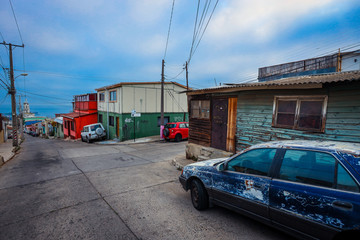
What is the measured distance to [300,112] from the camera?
18.1ft

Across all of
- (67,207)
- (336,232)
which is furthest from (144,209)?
(336,232)

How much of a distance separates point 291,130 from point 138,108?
15295 millimetres

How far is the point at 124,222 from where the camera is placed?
3787 mm

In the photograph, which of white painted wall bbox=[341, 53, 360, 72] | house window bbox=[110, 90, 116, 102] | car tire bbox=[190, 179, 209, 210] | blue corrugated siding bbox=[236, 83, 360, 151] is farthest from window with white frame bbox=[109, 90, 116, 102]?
white painted wall bbox=[341, 53, 360, 72]

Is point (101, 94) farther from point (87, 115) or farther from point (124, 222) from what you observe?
point (124, 222)

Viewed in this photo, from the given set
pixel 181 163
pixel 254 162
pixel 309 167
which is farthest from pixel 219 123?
pixel 309 167

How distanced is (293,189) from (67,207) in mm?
4791

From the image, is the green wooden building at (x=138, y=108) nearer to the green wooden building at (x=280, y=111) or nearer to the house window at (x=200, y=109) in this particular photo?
the house window at (x=200, y=109)

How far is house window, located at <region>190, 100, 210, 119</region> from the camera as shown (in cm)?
851

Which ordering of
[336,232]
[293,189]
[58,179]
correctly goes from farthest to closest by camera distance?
[58,179]
[293,189]
[336,232]

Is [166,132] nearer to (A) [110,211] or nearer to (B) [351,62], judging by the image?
(A) [110,211]

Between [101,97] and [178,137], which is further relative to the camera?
[101,97]

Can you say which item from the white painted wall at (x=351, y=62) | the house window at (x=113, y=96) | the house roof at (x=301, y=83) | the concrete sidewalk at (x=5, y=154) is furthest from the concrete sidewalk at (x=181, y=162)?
the house window at (x=113, y=96)

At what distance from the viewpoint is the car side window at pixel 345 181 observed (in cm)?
222
